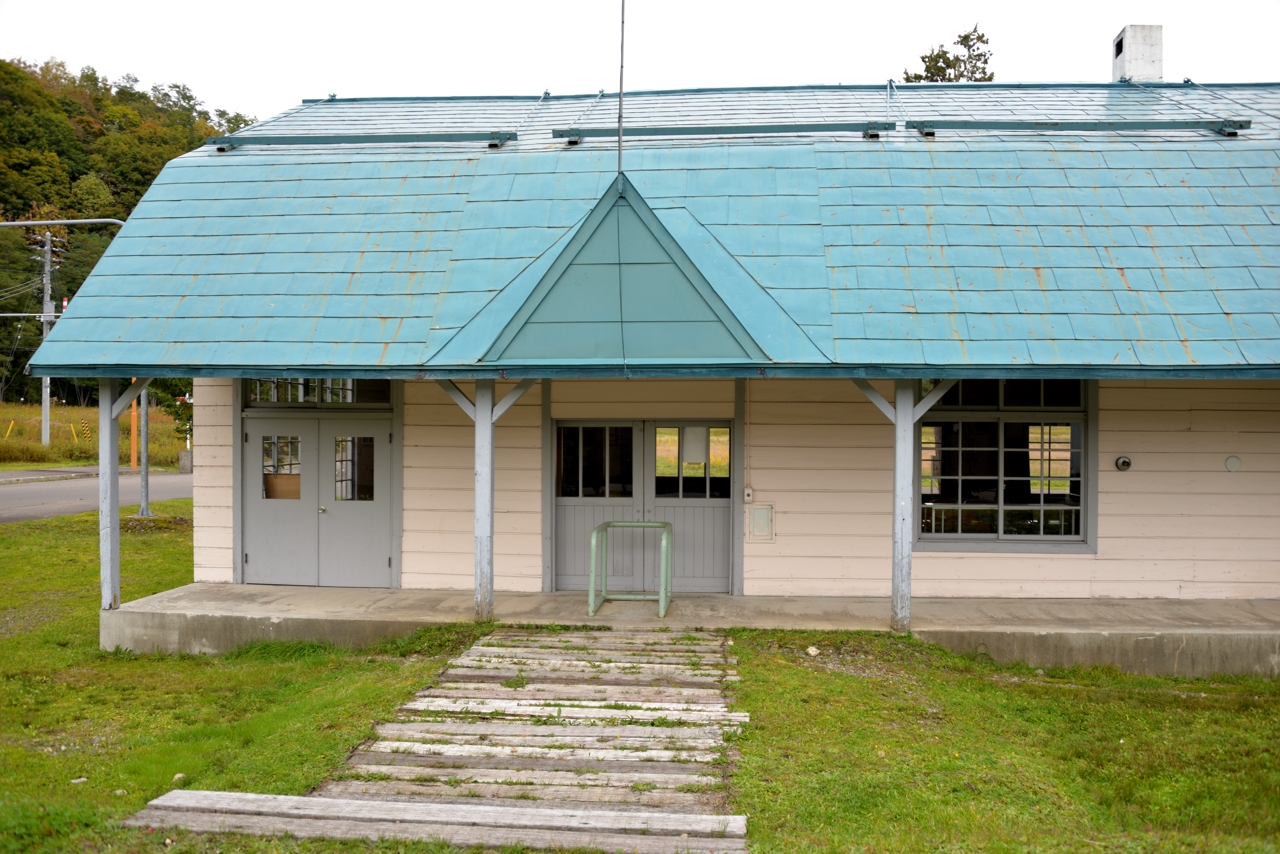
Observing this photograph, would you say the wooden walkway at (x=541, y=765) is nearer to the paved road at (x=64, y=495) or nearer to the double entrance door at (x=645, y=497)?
the double entrance door at (x=645, y=497)

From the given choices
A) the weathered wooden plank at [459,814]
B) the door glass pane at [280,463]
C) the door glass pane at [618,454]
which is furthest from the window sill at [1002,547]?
the door glass pane at [280,463]

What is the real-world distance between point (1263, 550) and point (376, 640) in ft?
27.7

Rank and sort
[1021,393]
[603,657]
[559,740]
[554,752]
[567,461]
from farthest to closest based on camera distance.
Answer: [567,461] → [1021,393] → [603,657] → [559,740] → [554,752]

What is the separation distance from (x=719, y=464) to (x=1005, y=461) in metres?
2.84

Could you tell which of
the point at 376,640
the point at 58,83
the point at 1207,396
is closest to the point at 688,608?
the point at 376,640

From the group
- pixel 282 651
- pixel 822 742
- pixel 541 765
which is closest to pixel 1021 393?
pixel 822 742

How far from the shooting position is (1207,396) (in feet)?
29.8

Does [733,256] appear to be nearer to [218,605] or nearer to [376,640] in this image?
[376,640]

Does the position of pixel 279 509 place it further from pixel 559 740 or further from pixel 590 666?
pixel 559 740

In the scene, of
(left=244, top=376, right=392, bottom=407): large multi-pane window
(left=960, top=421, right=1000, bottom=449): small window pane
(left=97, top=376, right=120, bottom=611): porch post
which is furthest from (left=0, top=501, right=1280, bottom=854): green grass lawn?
(left=244, top=376, right=392, bottom=407): large multi-pane window

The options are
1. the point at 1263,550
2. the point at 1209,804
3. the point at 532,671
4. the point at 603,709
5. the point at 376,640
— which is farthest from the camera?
the point at 1263,550

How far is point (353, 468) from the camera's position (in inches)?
381

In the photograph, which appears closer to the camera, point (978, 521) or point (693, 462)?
point (978, 521)

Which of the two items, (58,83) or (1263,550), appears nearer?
(1263,550)
